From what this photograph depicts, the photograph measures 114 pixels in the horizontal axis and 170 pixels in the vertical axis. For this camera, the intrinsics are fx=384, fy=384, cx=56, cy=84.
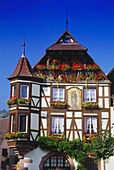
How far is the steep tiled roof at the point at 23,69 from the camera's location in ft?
110

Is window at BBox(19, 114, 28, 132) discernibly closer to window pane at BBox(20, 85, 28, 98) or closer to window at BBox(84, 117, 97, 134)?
window pane at BBox(20, 85, 28, 98)

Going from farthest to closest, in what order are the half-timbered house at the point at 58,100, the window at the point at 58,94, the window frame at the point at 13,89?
the window at the point at 58,94
the window frame at the point at 13,89
the half-timbered house at the point at 58,100

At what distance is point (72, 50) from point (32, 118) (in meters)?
7.25

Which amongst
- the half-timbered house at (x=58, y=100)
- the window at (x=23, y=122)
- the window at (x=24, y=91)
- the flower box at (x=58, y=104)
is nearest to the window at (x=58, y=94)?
the half-timbered house at (x=58, y=100)

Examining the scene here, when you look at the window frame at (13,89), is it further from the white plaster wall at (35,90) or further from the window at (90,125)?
the window at (90,125)

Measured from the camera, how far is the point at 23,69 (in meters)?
34.3

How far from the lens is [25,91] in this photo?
33.4 metres

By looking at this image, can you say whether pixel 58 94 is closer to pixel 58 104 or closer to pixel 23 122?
pixel 58 104

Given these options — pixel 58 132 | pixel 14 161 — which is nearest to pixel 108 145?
pixel 58 132

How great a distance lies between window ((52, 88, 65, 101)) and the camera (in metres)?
34.4

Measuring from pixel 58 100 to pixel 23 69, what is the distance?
4.18 metres

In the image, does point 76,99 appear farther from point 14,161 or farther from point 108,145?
point 14,161

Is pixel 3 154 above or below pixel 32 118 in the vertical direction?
below

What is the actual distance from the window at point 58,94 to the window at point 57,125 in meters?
1.72
